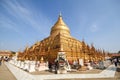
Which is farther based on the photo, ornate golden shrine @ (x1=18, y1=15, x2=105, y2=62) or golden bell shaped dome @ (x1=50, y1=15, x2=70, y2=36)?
golden bell shaped dome @ (x1=50, y1=15, x2=70, y2=36)

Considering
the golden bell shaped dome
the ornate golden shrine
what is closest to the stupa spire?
the golden bell shaped dome

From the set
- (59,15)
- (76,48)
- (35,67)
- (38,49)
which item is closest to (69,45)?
(76,48)

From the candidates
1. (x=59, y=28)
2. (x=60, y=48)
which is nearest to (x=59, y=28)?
(x=59, y=28)

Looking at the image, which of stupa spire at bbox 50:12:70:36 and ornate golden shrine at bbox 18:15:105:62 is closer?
ornate golden shrine at bbox 18:15:105:62

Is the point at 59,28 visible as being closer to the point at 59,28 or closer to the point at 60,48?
the point at 59,28

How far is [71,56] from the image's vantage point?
80.1 ft

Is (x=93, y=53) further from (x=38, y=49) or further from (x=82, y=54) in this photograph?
(x=38, y=49)

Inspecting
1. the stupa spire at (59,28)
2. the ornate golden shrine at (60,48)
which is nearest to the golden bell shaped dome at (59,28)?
the stupa spire at (59,28)

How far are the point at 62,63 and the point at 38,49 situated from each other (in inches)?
539

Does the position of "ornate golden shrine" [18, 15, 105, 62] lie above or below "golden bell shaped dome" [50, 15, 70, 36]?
below

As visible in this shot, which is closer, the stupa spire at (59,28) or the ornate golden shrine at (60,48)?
the ornate golden shrine at (60,48)

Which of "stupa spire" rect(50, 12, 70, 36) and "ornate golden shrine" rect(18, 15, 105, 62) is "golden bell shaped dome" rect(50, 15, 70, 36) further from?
"ornate golden shrine" rect(18, 15, 105, 62)

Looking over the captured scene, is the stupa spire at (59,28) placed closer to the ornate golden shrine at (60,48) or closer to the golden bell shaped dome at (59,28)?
the golden bell shaped dome at (59,28)

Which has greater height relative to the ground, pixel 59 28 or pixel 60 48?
pixel 59 28
